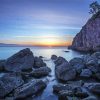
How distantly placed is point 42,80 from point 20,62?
12594mm

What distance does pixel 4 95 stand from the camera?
23.6 meters

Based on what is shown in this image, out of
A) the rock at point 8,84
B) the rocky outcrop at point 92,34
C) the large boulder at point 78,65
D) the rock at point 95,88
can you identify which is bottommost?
the rock at point 95,88

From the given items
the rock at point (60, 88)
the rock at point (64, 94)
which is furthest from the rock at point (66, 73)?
the rock at point (64, 94)

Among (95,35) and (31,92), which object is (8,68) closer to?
(31,92)

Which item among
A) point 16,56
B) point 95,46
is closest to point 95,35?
point 95,46

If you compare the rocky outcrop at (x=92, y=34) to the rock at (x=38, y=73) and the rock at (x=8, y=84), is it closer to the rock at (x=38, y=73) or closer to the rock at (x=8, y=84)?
the rock at (x=38, y=73)

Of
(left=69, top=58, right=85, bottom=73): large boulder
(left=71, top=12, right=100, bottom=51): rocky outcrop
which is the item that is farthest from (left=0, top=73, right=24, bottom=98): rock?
(left=71, top=12, right=100, bottom=51): rocky outcrop

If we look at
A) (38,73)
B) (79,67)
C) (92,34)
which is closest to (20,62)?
(38,73)

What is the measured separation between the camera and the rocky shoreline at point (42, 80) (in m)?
23.3

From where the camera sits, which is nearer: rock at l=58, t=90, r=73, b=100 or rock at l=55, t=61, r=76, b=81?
rock at l=58, t=90, r=73, b=100

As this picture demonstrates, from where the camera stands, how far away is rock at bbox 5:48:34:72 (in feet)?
132

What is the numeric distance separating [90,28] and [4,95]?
11236 centimetres

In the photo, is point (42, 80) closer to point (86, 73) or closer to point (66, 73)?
point (66, 73)

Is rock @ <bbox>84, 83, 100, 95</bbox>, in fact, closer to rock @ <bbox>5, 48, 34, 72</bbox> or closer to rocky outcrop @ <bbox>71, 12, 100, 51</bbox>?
rock @ <bbox>5, 48, 34, 72</bbox>
